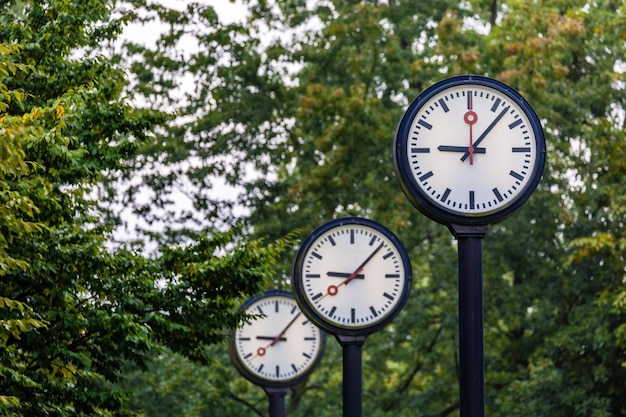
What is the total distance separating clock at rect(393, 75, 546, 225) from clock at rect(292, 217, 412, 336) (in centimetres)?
317

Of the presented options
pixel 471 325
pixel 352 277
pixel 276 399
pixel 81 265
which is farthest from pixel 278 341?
pixel 471 325

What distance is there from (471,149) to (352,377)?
3621 mm

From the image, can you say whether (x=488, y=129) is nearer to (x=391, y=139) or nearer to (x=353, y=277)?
(x=353, y=277)

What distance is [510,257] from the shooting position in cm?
2597

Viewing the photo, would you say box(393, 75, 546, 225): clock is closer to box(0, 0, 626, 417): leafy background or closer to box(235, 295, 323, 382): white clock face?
box(235, 295, 323, 382): white clock face

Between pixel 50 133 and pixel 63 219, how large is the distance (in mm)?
1839

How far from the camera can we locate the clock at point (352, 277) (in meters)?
10.5

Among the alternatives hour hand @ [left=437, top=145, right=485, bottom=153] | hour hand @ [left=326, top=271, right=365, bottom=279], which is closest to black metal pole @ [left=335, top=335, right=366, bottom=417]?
hour hand @ [left=326, top=271, right=365, bottom=279]

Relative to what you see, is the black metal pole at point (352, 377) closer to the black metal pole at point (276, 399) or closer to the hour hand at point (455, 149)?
the hour hand at point (455, 149)

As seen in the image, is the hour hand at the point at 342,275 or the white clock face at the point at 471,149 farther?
the hour hand at the point at 342,275

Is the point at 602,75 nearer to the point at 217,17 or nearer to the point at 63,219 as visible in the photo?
the point at 217,17

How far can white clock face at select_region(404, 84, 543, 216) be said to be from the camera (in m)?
7.38

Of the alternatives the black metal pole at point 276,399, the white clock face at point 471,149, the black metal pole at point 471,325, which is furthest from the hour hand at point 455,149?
the black metal pole at point 276,399

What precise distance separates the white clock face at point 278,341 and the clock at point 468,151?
714 centimetres
